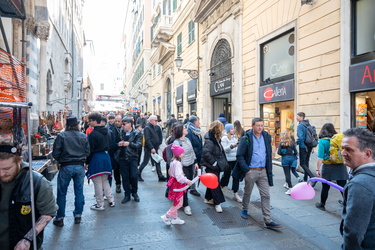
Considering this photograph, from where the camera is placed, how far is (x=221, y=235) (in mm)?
3957

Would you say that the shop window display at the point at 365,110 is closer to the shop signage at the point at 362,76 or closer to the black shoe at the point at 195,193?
the shop signage at the point at 362,76

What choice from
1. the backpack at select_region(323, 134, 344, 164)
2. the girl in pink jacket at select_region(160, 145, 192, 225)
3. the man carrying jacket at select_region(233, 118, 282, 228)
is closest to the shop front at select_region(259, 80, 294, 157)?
the backpack at select_region(323, 134, 344, 164)

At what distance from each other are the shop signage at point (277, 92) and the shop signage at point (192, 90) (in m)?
7.68

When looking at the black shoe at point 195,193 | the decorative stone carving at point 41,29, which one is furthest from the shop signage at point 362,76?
the decorative stone carving at point 41,29

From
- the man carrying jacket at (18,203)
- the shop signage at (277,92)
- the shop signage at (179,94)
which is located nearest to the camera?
the man carrying jacket at (18,203)

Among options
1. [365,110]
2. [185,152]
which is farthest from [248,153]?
[365,110]

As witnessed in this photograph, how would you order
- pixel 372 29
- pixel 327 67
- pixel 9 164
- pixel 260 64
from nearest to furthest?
pixel 9 164, pixel 372 29, pixel 327 67, pixel 260 64

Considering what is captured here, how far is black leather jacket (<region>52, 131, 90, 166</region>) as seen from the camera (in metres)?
4.25

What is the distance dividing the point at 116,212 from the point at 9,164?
10.2ft

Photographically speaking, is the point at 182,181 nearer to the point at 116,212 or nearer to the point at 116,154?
the point at 116,212

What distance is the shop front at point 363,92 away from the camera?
6.16m

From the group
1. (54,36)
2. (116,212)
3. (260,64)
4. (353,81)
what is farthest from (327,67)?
(54,36)

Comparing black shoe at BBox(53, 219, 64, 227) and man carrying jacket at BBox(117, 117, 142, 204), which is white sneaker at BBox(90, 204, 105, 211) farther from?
black shoe at BBox(53, 219, 64, 227)

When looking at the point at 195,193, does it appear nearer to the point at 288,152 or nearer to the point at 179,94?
the point at 288,152
